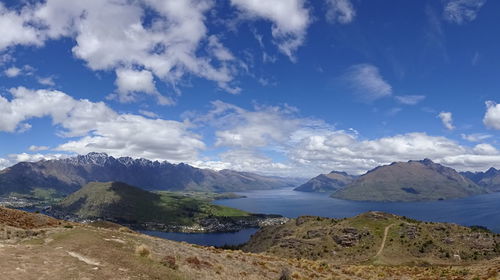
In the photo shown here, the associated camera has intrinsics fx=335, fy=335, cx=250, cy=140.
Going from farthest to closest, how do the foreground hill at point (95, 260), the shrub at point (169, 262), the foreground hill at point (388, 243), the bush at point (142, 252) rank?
the foreground hill at point (388, 243)
the bush at point (142, 252)
the shrub at point (169, 262)
the foreground hill at point (95, 260)

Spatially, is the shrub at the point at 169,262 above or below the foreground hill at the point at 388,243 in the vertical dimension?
above

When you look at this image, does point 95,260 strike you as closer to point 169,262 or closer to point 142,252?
point 142,252

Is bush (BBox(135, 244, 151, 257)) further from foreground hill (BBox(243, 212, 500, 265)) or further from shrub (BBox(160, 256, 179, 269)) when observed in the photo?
foreground hill (BBox(243, 212, 500, 265))

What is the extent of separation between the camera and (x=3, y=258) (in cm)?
2269

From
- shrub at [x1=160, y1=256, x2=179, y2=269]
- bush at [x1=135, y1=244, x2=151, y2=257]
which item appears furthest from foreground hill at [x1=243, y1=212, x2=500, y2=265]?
bush at [x1=135, y1=244, x2=151, y2=257]

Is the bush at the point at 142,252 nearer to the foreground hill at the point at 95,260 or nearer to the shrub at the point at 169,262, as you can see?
the foreground hill at the point at 95,260

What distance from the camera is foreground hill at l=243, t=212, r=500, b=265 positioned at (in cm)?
13888

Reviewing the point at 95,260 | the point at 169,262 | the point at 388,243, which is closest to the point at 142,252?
the point at 169,262

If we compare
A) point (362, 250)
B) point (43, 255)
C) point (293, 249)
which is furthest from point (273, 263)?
point (293, 249)

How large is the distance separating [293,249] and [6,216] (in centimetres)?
15497

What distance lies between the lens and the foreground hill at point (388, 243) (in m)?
139

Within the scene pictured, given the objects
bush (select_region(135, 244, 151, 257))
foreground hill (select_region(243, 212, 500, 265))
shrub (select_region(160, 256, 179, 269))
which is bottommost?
foreground hill (select_region(243, 212, 500, 265))

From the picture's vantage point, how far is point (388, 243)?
157125 mm

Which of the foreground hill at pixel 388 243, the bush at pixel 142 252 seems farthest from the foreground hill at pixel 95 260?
the foreground hill at pixel 388 243
